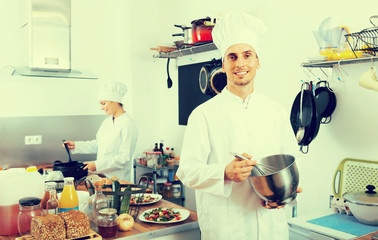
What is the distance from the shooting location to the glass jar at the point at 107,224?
73.0 inches

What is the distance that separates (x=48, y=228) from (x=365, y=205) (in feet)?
5.17

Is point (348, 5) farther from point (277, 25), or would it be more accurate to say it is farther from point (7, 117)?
point (7, 117)

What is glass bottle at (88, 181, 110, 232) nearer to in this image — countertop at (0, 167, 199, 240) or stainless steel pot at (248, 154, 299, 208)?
countertop at (0, 167, 199, 240)

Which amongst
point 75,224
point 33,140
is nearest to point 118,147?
point 33,140

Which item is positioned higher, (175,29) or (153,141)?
(175,29)

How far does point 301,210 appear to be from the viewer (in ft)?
9.55

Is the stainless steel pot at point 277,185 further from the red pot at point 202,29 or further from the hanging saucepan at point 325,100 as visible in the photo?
the red pot at point 202,29

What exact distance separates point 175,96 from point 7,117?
1798 mm

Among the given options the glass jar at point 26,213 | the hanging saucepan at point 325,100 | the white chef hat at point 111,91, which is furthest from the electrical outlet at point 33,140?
the hanging saucepan at point 325,100

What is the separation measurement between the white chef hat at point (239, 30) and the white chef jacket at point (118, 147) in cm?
190

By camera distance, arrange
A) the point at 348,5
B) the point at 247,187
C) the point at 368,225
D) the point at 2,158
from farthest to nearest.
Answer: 1. the point at 2,158
2. the point at 348,5
3. the point at 368,225
4. the point at 247,187

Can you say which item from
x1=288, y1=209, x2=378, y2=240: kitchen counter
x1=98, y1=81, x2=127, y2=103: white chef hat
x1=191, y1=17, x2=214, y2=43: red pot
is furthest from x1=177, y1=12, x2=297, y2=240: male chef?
x1=98, y1=81, x2=127, y2=103: white chef hat

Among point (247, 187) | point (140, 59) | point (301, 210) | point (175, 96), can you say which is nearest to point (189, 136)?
point (247, 187)

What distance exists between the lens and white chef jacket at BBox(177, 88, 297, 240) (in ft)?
6.12
